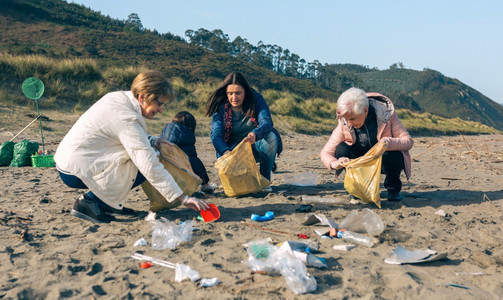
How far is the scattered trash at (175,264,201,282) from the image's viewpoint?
2.16m

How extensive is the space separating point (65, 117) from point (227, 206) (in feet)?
24.7

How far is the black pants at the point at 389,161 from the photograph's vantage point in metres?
3.80

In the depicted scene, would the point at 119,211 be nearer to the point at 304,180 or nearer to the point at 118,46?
the point at 304,180

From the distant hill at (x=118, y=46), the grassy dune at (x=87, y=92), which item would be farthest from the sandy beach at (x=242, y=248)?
the distant hill at (x=118, y=46)

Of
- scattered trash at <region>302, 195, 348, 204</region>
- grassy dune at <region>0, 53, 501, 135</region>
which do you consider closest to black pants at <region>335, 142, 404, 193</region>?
scattered trash at <region>302, 195, 348, 204</region>

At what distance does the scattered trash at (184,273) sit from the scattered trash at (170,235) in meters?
0.40

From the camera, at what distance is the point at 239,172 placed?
12.9 ft

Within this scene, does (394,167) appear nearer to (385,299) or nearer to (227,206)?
(227,206)

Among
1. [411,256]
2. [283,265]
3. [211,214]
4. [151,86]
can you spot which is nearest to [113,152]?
[151,86]

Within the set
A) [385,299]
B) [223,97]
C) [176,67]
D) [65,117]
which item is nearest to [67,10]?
[176,67]

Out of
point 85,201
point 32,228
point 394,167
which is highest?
point 394,167

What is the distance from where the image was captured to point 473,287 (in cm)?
218

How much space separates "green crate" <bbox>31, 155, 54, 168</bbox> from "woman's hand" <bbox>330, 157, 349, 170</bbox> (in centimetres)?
403

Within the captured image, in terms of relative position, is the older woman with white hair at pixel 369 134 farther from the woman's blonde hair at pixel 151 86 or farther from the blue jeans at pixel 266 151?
the woman's blonde hair at pixel 151 86
